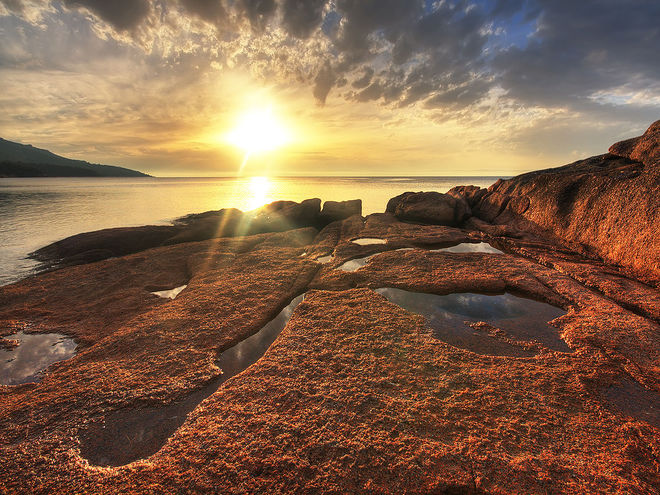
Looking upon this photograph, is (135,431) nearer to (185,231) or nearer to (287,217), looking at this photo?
(185,231)

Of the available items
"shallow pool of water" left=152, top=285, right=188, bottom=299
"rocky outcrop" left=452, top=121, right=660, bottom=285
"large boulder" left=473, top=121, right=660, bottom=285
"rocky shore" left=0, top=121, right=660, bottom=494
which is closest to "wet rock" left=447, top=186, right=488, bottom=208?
"rocky outcrop" left=452, top=121, right=660, bottom=285

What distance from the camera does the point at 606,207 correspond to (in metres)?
10.6

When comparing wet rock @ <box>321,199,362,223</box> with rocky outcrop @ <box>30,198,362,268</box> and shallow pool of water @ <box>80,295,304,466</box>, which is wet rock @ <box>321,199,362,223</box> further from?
shallow pool of water @ <box>80,295,304,466</box>

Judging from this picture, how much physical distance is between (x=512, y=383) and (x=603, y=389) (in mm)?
1425

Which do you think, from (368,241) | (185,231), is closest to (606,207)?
(368,241)

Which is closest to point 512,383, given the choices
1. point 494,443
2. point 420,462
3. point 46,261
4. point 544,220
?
point 494,443

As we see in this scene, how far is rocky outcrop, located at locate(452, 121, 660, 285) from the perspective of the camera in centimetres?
882

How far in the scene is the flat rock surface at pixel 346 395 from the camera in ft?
10.3

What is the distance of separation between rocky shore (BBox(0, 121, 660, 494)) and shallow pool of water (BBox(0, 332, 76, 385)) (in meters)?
0.21

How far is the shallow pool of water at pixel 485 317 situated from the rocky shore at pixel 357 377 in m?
0.06

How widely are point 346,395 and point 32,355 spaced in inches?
273

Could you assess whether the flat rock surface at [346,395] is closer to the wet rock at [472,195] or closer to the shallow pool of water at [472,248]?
the shallow pool of water at [472,248]

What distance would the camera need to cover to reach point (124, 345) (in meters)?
5.74

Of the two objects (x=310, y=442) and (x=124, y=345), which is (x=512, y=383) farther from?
(x=124, y=345)
